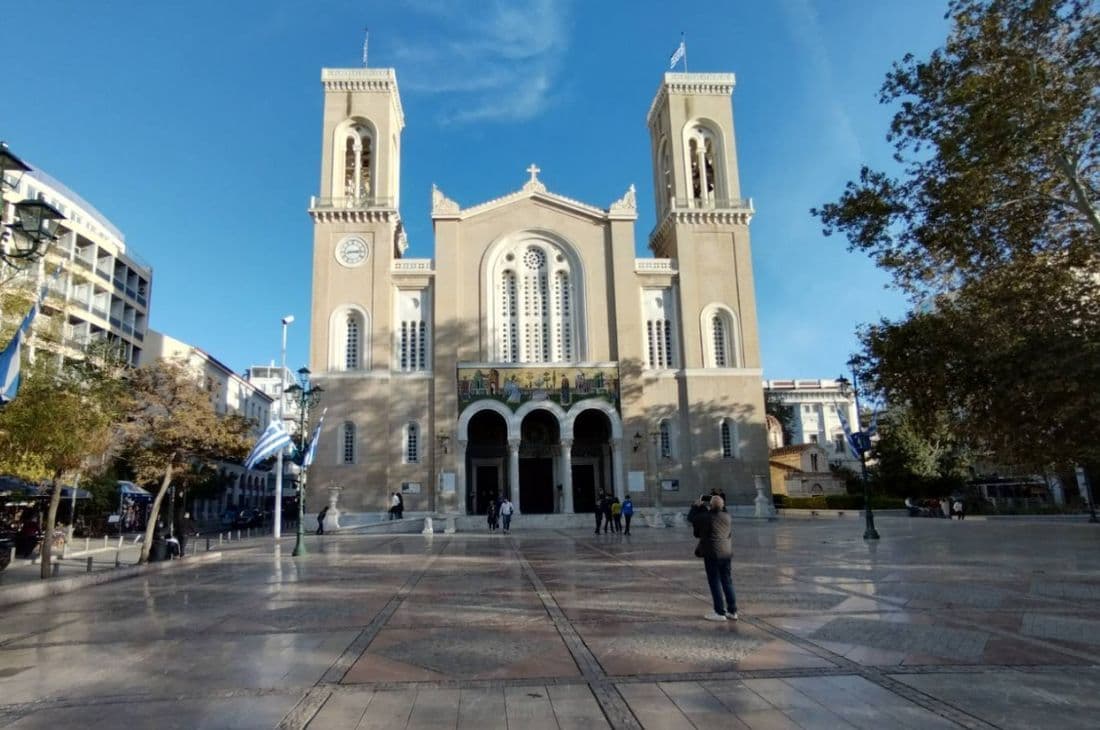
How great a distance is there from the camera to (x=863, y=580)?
11.6 m

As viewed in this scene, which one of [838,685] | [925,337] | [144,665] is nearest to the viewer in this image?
[838,685]

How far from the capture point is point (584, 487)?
41.0 metres

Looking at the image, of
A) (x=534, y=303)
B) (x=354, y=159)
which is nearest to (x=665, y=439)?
(x=534, y=303)

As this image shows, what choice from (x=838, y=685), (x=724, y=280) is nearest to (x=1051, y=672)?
(x=838, y=685)

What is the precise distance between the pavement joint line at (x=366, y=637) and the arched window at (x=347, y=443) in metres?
23.7

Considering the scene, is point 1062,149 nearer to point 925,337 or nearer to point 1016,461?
point 925,337

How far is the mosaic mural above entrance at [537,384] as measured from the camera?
3672 centimetres

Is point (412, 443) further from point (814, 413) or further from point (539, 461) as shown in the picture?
→ point (814, 413)

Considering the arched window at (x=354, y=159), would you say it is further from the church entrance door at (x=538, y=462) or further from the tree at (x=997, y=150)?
the tree at (x=997, y=150)

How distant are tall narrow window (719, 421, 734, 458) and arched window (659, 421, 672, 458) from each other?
2.67m

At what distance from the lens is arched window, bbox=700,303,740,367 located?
127 ft

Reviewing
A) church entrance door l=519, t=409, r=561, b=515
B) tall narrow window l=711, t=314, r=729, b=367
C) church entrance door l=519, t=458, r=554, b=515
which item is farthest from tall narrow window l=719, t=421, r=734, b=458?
church entrance door l=519, t=458, r=554, b=515

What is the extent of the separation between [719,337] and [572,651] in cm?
3421

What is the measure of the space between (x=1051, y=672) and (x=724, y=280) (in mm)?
34926
